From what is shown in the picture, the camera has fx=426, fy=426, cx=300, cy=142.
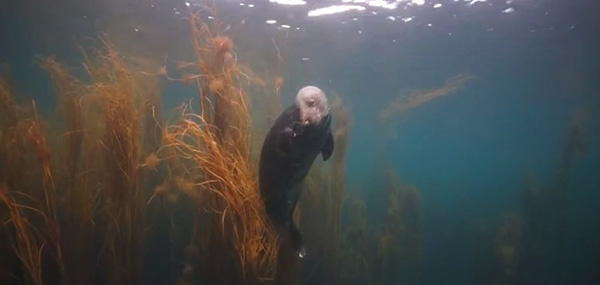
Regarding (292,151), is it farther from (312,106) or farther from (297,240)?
(297,240)

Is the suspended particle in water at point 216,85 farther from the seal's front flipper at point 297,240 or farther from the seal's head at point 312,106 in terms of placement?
the seal's front flipper at point 297,240

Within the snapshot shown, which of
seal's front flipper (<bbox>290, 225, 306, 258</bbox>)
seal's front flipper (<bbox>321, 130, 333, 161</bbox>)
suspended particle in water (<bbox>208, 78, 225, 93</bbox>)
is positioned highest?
suspended particle in water (<bbox>208, 78, 225, 93</bbox>)

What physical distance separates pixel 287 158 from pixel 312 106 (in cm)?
87

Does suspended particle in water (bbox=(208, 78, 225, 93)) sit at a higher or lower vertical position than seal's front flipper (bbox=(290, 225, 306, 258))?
higher

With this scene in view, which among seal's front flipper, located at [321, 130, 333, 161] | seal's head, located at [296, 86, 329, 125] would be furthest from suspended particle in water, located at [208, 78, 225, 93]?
seal's front flipper, located at [321, 130, 333, 161]

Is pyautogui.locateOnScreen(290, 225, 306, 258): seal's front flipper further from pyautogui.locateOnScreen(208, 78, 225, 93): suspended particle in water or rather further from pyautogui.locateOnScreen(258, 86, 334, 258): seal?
Answer: pyautogui.locateOnScreen(208, 78, 225, 93): suspended particle in water

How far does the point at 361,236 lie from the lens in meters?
13.8

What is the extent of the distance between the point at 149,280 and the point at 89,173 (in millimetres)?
4167

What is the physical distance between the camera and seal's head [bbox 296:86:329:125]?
18.5 ft

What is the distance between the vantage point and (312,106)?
567 centimetres

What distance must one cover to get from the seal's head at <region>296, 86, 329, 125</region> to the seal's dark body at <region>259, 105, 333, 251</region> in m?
0.07

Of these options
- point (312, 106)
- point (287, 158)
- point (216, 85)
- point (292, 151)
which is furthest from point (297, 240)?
point (216, 85)

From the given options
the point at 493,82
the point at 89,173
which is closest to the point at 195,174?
the point at 89,173

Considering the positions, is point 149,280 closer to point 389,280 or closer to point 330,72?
point 389,280
